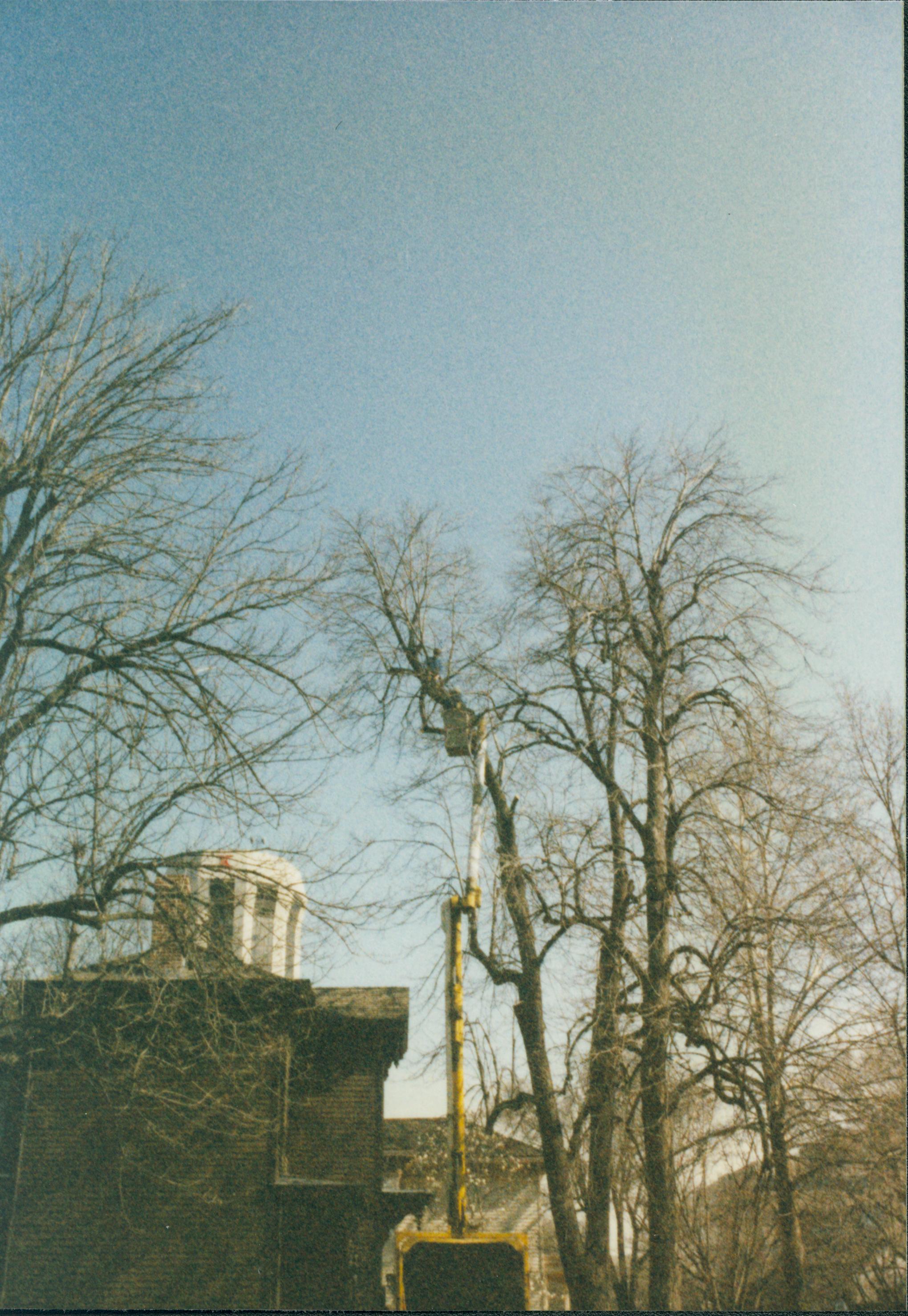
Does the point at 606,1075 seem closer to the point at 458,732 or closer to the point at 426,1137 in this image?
the point at 458,732

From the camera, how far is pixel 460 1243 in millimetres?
5125

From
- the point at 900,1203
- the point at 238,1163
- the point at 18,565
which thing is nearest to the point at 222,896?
the point at 18,565

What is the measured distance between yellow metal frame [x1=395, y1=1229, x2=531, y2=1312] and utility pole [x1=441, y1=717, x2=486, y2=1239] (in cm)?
5

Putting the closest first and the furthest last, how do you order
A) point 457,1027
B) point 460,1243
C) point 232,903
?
point 460,1243 → point 457,1027 → point 232,903

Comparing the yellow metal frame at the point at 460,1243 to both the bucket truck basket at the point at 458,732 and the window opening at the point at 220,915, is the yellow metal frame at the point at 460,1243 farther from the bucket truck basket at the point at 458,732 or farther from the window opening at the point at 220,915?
the window opening at the point at 220,915

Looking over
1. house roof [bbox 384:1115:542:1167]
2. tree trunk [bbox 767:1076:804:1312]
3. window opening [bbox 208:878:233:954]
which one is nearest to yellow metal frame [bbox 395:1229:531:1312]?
window opening [bbox 208:878:233:954]

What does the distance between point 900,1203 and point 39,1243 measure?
12.1 m

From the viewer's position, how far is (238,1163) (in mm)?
14172

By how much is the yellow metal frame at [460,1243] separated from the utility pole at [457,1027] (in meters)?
0.05

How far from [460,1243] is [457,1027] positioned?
1050mm

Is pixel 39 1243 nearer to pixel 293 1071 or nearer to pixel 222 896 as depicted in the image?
pixel 293 1071

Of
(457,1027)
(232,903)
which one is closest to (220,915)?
(232,903)

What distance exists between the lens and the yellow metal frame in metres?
5.14

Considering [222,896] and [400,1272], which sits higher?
[222,896]
